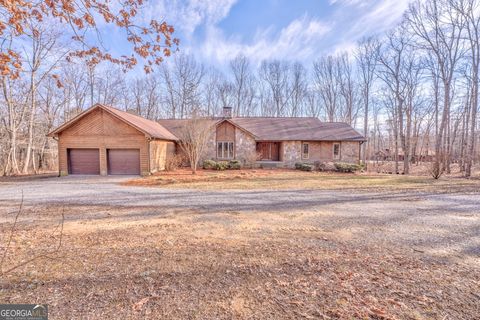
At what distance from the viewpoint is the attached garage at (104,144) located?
614 inches

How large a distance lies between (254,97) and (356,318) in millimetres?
38377

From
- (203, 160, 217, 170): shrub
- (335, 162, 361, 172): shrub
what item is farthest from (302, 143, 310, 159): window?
(203, 160, 217, 170): shrub

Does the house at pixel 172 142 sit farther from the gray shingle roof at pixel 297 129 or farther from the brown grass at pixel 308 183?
the brown grass at pixel 308 183

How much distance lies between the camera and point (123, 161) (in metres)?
16.1

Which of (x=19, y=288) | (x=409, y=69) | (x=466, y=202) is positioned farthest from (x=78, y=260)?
(x=409, y=69)

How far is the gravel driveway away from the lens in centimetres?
480

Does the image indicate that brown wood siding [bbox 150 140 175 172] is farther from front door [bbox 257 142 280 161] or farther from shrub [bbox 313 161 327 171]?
shrub [bbox 313 161 327 171]

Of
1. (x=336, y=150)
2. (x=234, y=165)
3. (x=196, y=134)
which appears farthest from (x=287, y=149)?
(x=196, y=134)

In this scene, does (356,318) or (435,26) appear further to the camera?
→ (435,26)

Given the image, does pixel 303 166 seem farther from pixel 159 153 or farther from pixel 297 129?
pixel 159 153

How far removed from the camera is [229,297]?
277cm

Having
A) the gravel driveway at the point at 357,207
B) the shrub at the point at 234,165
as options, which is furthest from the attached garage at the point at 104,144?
the shrub at the point at 234,165

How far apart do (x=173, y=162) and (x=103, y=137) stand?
5399mm

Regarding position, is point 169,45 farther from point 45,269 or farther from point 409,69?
point 409,69
